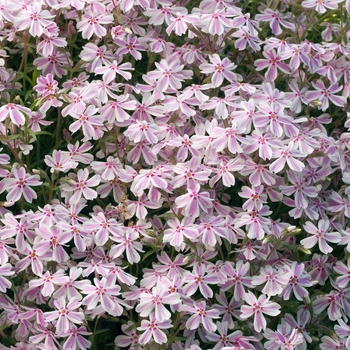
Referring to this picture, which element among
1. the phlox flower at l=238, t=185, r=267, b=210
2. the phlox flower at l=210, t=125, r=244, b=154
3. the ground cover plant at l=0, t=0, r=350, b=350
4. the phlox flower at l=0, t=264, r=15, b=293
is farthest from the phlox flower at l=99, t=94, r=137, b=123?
the phlox flower at l=0, t=264, r=15, b=293

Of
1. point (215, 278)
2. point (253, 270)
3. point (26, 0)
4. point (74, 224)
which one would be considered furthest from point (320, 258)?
point (26, 0)

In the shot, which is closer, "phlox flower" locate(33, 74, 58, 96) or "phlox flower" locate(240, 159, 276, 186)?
"phlox flower" locate(240, 159, 276, 186)

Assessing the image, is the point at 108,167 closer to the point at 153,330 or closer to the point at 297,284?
the point at 153,330

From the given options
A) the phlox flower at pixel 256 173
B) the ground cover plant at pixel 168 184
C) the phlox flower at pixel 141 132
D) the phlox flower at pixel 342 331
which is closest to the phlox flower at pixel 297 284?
the ground cover plant at pixel 168 184

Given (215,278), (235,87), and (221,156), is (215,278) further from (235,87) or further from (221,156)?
(235,87)

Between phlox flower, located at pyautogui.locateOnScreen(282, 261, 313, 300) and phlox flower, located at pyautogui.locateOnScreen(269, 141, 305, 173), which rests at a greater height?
phlox flower, located at pyautogui.locateOnScreen(269, 141, 305, 173)

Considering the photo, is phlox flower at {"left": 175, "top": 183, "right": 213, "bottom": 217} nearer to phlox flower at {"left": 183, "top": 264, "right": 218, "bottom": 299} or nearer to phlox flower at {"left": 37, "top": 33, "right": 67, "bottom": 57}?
phlox flower at {"left": 183, "top": 264, "right": 218, "bottom": 299}

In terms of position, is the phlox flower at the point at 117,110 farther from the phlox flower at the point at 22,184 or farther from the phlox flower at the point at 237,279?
the phlox flower at the point at 237,279
